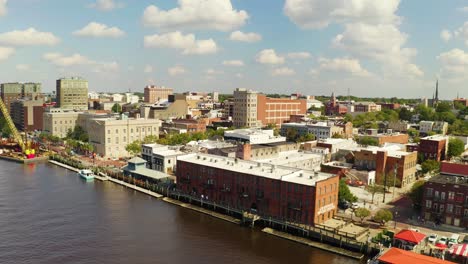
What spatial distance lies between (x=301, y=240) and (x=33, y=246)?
1307 inches

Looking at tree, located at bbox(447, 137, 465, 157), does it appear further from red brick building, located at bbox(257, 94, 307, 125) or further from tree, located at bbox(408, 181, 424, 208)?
red brick building, located at bbox(257, 94, 307, 125)

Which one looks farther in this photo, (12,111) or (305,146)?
(12,111)

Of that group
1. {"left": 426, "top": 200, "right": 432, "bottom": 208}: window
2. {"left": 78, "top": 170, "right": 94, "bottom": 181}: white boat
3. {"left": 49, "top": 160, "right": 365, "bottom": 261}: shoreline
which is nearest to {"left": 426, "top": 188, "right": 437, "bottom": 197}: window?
{"left": 426, "top": 200, "right": 432, "bottom": 208}: window

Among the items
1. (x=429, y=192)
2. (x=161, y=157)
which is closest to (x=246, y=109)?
(x=161, y=157)

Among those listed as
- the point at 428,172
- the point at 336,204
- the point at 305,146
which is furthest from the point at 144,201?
the point at 428,172

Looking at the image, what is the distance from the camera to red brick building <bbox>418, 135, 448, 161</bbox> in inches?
3728

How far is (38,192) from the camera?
236ft

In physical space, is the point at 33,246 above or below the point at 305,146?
below

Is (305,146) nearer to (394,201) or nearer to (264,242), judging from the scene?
(394,201)

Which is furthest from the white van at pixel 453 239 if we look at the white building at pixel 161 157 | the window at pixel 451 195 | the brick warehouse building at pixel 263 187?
the white building at pixel 161 157

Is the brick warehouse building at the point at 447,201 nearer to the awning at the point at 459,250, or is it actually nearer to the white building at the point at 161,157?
the awning at the point at 459,250

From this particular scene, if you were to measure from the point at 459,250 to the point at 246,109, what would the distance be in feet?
424

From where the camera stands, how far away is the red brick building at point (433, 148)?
94.7 metres

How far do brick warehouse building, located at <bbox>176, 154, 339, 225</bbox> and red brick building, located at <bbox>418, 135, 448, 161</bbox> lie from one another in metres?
50.6
